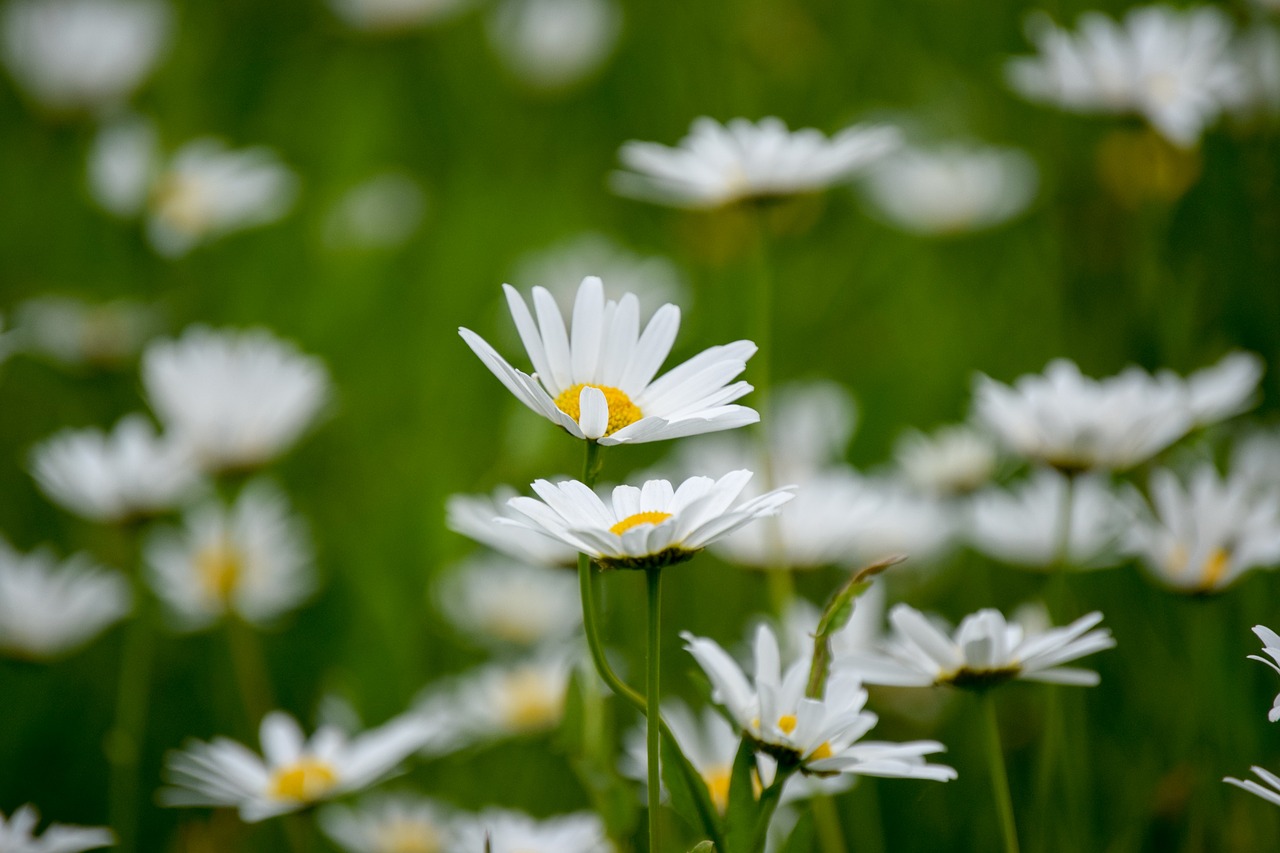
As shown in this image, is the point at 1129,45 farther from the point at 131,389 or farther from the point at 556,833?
the point at 131,389

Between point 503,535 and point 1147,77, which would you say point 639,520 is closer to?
point 503,535

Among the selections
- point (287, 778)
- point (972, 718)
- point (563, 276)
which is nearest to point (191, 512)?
point (563, 276)

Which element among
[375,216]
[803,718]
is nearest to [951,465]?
[803,718]

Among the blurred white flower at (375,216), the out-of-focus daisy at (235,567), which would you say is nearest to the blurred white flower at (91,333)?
the out-of-focus daisy at (235,567)

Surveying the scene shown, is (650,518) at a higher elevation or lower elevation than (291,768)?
higher

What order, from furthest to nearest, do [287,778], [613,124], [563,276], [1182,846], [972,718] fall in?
1. [613,124]
2. [563,276]
3. [972,718]
4. [1182,846]
5. [287,778]

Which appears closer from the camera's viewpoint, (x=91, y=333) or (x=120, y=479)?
(x=120, y=479)

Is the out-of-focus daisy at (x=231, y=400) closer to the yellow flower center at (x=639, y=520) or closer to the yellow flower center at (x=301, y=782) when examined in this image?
the yellow flower center at (x=301, y=782)
